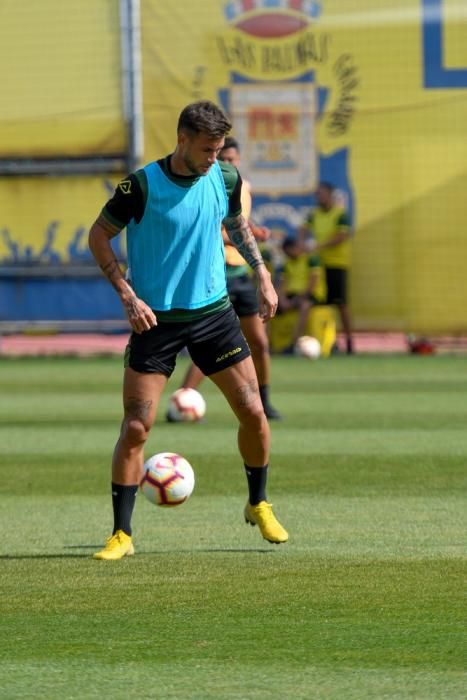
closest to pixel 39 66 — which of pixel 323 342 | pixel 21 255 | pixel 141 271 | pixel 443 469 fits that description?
pixel 21 255

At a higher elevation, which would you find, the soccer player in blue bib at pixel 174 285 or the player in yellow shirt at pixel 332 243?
the soccer player in blue bib at pixel 174 285

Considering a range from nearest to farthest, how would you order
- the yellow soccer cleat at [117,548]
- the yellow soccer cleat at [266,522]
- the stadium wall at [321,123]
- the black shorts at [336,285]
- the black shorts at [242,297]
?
the yellow soccer cleat at [117,548] < the yellow soccer cleat at [266,522] < the black shorts at [242,297] < the black shorts at [336,285] < the stadium wall at [321,123]

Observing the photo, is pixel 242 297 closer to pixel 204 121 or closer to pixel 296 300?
pixel 204 121

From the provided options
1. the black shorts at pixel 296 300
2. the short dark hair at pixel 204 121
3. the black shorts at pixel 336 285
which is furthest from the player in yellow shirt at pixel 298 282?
the short dark hair at pixel 204 121

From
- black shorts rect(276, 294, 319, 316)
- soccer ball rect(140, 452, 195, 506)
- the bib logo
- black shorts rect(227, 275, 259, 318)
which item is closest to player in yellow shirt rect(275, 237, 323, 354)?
black shorts rect(276, 294, 319, 316)

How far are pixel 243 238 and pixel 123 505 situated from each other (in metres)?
1.43

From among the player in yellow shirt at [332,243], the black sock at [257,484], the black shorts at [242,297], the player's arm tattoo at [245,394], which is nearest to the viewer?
the player's arm tattoo at [245,394]

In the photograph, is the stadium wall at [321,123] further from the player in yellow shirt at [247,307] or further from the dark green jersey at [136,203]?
the dark green jersey at [136,203]

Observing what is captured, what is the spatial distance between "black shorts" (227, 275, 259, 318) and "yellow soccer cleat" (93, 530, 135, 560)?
16.5ft

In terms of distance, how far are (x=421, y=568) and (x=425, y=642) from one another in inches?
58.8

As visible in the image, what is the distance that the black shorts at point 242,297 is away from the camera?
12.6 m

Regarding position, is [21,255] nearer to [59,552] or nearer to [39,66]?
[39,66]

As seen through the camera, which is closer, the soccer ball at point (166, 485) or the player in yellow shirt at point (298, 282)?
the soccer ball at point (166, 485)

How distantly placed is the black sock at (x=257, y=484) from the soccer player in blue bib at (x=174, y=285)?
6.6 inches
